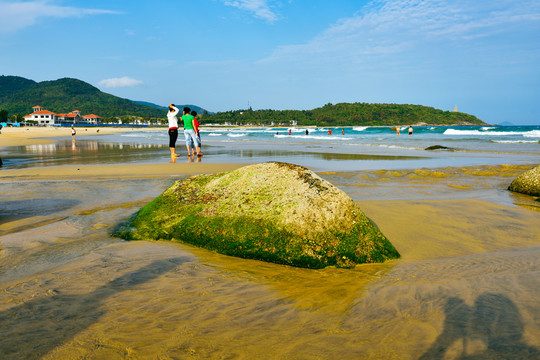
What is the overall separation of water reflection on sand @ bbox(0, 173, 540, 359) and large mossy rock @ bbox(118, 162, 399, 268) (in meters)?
0.17

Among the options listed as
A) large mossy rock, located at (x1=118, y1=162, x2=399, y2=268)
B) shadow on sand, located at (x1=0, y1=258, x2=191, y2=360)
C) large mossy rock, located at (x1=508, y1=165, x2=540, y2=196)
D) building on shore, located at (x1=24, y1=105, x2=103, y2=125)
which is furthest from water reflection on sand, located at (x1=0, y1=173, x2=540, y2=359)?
building on shore, located at (x1=24, y1=105, x2=103, y2=125)

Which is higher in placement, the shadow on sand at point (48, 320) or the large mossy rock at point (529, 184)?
the large mossy rock at point (529, 184)

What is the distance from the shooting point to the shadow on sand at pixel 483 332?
2139 millimetres

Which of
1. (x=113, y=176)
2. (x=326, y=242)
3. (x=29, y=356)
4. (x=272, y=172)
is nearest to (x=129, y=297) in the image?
(x=29, y=356)

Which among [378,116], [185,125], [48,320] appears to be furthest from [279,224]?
[378,116]

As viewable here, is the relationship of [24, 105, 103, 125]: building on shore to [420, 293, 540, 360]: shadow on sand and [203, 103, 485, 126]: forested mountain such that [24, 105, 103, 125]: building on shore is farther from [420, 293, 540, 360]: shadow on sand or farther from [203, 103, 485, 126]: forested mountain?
[420, 293, 540, 360]: shadow on sand

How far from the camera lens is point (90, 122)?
176 m

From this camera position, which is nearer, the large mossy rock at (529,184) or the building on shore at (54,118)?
the large mossy rock at (529,184)

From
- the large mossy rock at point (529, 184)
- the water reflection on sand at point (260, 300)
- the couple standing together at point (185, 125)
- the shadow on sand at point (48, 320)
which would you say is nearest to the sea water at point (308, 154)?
the couple standing together at point (185, 125)

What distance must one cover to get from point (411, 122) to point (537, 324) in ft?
594

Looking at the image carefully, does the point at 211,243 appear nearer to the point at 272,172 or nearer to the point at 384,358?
the point at 272,172

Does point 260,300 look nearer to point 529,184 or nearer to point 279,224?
point 279,224

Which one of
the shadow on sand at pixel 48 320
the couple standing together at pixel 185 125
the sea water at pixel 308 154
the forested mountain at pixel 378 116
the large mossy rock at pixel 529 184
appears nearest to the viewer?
the shadow on sand at pixel 48 320

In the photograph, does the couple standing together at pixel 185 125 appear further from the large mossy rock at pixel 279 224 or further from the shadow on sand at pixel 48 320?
the shadow on sand at pixel 48 320
